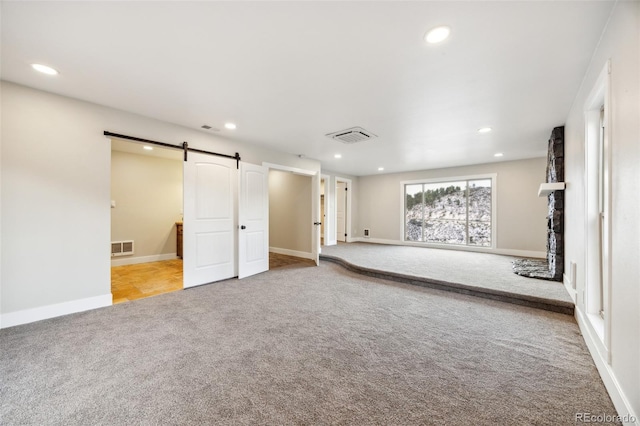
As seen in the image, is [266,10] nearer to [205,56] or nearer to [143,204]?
[205,56]

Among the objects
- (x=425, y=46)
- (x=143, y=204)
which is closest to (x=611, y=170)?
(x=425, y=46)

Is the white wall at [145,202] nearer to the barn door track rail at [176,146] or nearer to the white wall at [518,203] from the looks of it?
the barn door track rail at [176,146]

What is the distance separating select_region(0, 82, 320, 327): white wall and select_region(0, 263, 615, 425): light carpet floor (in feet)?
1.07

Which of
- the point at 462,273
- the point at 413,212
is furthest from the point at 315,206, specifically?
the point at 413,212

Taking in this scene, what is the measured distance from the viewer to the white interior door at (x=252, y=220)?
4.47 m

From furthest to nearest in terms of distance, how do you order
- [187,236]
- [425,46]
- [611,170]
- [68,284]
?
[187,236] < [68,284] < [425,46] < [611,170]

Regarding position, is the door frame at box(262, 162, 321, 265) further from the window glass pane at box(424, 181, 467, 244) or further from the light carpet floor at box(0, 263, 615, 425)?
the window glass pane at box(424, 181, 467, 244)

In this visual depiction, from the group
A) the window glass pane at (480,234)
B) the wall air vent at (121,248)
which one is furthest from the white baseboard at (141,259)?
the window glass pane at (480,234)

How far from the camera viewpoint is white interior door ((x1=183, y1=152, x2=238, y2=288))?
3.86 metres

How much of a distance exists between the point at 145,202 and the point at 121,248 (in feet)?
3.64

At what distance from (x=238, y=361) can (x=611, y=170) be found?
294cm

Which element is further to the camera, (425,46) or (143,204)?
(143,204)

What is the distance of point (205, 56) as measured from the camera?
6.98ft

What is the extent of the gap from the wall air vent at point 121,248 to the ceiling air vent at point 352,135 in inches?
196
